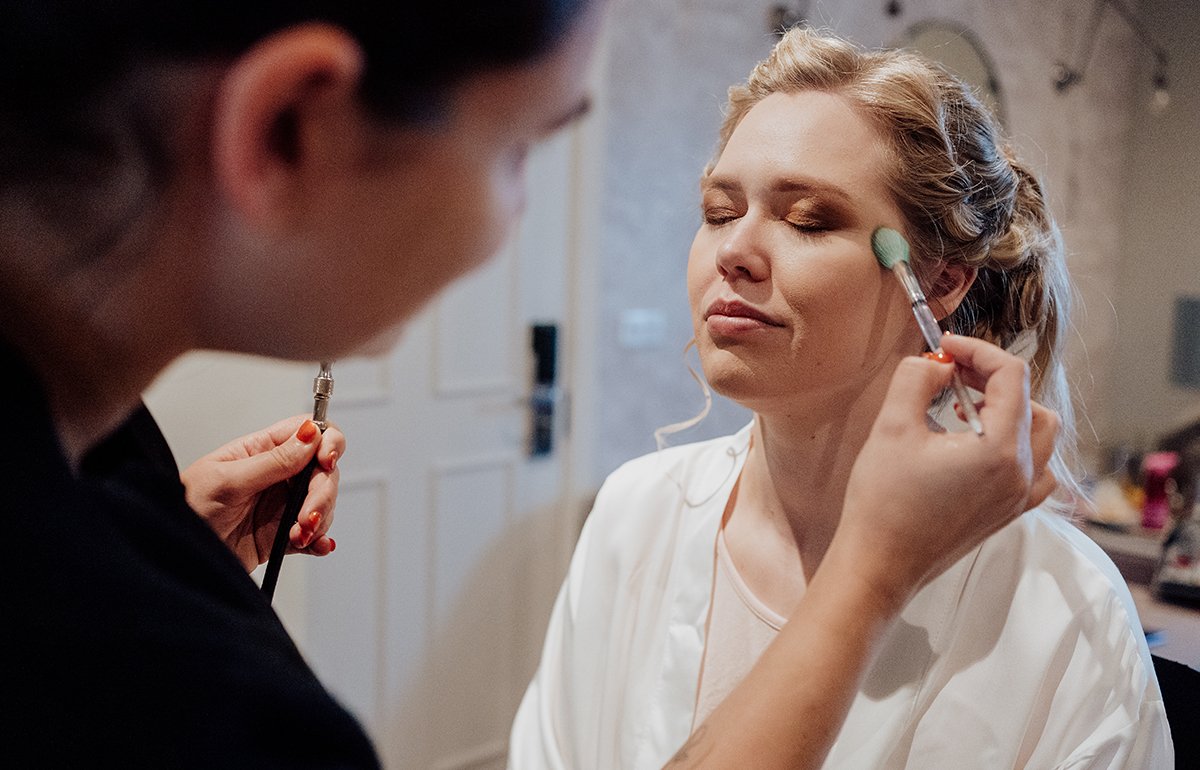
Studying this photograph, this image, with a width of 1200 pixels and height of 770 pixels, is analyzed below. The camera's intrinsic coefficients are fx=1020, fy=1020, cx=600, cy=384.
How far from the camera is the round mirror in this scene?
2850 millimetres

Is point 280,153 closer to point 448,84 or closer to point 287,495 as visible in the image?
point 448,84

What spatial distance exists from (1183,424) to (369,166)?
3.10 metres

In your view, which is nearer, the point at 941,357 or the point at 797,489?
the point at 941,357

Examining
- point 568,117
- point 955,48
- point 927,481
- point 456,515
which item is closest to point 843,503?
point 927,481

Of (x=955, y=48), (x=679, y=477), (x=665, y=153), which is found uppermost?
(x=955, y=48)

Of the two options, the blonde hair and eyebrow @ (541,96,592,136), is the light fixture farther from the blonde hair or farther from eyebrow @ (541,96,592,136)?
eyebrow @ (541,96,592,136)

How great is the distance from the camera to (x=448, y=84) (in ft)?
1.07

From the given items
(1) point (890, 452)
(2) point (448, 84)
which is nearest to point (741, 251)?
(1) point (890, 452)

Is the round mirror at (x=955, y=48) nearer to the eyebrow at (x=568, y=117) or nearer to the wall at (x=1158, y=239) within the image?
the wall at (x=1158, y=239)

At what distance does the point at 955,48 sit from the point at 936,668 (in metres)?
2.40

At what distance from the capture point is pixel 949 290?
103 centimetres

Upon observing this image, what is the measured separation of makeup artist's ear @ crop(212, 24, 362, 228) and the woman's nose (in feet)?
2.17

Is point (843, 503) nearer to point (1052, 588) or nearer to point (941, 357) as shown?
point (1052, 588)

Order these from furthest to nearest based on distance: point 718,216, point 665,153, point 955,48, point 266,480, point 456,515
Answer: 1. point 955,48
2. point 665,153
3. point 456,515
4. point 718,216
5. point 266,480
